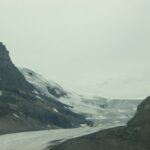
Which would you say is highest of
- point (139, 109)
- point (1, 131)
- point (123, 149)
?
point (1, 131)

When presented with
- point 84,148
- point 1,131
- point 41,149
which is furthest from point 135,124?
point 1,131

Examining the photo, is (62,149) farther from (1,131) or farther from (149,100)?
(1,131)

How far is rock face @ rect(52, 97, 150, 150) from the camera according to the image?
78.5 meters

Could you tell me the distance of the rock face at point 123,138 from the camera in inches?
3091

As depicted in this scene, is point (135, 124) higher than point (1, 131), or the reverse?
point (1, 131)

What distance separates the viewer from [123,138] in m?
81.2

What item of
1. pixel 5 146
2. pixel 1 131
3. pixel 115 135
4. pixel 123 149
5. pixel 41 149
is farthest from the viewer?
pixel 1 131

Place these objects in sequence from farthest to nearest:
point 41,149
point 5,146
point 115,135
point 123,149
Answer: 1. point 5,146
2. point 41,149
3. point 115,135
4. point 123,149

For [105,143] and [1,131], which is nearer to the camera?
[105,143]

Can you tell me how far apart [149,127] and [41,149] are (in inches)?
852

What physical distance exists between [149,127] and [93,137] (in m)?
8.75

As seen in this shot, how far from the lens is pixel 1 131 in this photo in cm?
19925

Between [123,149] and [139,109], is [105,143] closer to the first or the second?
[123,149]

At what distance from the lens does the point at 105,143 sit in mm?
80562
